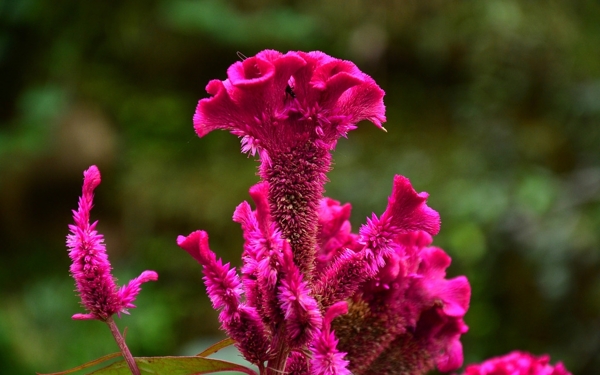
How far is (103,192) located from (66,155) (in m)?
0.29

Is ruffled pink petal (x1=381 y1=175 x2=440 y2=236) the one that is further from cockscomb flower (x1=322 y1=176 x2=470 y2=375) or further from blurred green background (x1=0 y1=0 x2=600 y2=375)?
blurred green background (x1=0 y1=0 x2=600 y2=375)

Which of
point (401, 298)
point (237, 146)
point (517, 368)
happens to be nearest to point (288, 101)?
point (401, 298)

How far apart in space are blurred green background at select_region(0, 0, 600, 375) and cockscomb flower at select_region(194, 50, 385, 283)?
7.04ft

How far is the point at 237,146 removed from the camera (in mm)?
4043

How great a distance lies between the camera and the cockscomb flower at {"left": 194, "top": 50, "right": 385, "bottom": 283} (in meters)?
0.60

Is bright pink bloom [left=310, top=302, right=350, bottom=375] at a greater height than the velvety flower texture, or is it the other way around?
the velvety flower texture

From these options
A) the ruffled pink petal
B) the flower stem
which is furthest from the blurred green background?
the flower stem

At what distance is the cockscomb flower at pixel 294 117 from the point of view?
60cm

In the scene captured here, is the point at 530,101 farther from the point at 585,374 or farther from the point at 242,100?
the point at 242,100

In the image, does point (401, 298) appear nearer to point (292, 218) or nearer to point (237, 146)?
point (292, 218)

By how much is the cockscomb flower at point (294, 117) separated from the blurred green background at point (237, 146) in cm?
214

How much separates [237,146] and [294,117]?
344cm

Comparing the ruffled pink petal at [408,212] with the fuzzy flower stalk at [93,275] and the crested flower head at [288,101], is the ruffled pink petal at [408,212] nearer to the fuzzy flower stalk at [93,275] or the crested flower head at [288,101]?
the crested flower head at [288,101]

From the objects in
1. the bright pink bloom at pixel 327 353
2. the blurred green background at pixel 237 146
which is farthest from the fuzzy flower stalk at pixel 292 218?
the blurred green background at pixel 237 146
